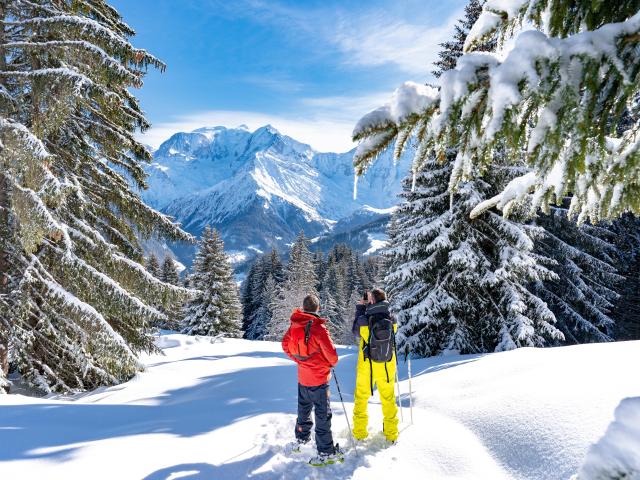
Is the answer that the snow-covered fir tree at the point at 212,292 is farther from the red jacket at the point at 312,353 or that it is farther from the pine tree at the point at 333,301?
the red jacket at the point at 312,353

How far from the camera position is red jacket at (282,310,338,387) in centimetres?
497

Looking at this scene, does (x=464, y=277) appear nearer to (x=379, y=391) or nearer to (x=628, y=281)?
(x=379, y=391)

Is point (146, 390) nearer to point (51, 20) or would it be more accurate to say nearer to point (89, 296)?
point (89, 296)

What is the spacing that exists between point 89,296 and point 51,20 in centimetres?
547

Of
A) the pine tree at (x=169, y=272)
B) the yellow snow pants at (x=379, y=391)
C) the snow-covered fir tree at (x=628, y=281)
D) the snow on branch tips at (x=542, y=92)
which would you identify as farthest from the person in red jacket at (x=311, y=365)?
the pine tree at (x=169, y=272)

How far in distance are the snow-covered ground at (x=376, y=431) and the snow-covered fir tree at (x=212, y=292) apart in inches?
932

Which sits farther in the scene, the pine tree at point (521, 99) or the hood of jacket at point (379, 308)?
the hood of jacket at point (379, 308)

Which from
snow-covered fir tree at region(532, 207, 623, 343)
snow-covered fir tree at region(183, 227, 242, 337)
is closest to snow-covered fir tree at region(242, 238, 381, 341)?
snow-covered fir tree at region(183, 227, 242, 337)

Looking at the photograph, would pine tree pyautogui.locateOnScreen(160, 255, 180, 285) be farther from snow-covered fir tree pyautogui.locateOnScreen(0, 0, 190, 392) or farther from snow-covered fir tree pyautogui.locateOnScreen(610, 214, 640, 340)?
snow-covered fir tree pyautogui.locateOnScreen(610, 214, 640, 340)

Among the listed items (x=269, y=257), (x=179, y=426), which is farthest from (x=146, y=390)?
(x=269, y=257)

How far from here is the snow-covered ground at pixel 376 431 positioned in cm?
391

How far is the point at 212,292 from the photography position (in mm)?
30609

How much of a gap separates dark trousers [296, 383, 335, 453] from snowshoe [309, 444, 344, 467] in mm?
51

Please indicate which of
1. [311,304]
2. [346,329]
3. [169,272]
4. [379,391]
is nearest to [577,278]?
[379,391]
